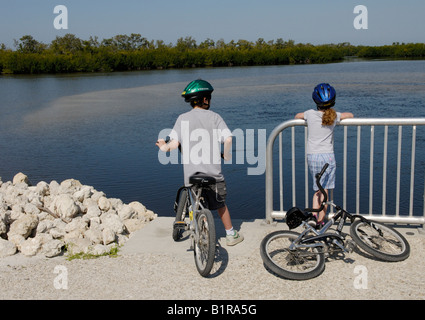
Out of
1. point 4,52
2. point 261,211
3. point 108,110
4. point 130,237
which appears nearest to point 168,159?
point 261,211

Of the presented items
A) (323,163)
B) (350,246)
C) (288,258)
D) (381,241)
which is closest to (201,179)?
(288,258)

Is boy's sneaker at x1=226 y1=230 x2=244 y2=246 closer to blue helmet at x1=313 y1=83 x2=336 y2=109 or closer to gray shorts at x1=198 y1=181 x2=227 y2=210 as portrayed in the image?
gray shorts at x1=198 y1=181 x2=227 y2=210

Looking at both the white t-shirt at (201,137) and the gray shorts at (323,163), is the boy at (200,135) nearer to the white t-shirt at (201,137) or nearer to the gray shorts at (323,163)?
the white t-shirt at (201,137)

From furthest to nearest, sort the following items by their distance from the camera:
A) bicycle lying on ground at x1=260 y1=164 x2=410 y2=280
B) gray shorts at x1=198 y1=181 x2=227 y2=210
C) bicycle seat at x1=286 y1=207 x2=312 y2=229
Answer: gray shorts at x1=198 y1=181 x2=227 y2=210 → bicycle seat at x1=286 y1=207 x2=312 y2=229 → bicycle lying on ground at x1=260 y1=164 x2=410 y2=280

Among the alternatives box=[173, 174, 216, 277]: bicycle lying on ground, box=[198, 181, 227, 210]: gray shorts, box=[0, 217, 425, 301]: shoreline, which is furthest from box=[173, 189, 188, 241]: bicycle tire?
box=[198, 181, 227, 210]: gray shorts

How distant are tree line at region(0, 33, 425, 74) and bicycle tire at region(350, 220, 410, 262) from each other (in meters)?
75.1

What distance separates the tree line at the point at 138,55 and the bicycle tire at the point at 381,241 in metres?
75.1

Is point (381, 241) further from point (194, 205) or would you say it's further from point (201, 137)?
point (201, 137)

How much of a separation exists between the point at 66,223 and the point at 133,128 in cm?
1280

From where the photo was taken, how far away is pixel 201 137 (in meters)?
5.13

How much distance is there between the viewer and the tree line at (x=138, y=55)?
7519 centimetres

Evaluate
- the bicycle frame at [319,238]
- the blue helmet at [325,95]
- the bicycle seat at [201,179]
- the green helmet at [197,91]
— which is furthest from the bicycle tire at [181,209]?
the blue helmet at [325,95]

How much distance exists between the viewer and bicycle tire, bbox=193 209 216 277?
4672mm
